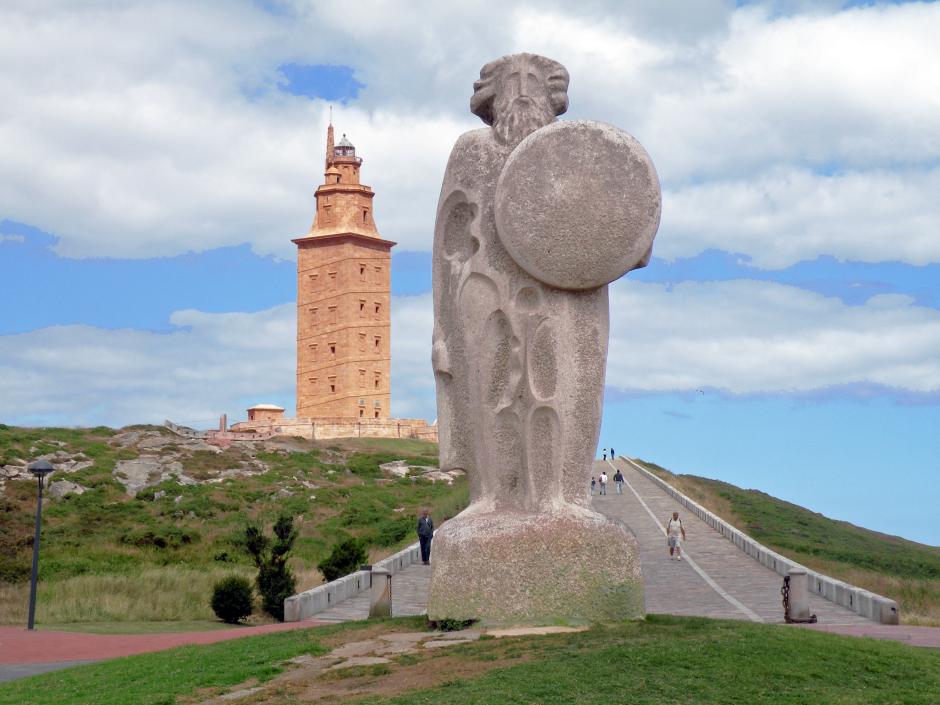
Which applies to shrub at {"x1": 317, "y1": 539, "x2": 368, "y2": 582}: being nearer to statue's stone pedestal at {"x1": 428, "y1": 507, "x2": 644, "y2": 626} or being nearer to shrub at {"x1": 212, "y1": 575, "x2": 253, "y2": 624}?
shrub at {"x1": 212, "y1": 575, "x2": 253, "y2": 624}

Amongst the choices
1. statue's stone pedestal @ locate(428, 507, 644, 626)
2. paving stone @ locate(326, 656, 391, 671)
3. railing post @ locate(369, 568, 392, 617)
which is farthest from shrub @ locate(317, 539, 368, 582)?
paving stone @ locate(326, 656, 391, 671)

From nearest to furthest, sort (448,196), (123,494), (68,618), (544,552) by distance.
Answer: (544,552) → (448,196) → (68,618) → (123,494)

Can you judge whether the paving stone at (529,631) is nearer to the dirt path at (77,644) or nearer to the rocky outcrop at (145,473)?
the dirt path at (77,644)

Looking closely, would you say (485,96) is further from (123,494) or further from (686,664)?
(123,494)

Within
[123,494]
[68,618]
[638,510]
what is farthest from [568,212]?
[123,494]

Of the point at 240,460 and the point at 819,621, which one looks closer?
the point at 819,621

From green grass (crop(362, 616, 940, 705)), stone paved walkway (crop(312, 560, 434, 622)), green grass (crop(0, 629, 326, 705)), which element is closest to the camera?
green grass (crop(362, 616, 940, 705))

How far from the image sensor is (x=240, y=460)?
2069 inches

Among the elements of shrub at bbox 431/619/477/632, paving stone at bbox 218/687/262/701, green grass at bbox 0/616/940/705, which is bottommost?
paving stone at bbox 218/687/262/701

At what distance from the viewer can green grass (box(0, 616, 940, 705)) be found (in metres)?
7.49

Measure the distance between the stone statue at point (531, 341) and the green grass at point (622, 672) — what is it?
0.64 m

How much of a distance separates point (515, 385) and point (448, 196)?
1878mm

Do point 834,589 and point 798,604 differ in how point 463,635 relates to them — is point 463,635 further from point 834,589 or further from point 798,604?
point 834,589

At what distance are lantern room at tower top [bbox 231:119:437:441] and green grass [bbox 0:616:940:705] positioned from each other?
69.7 m
